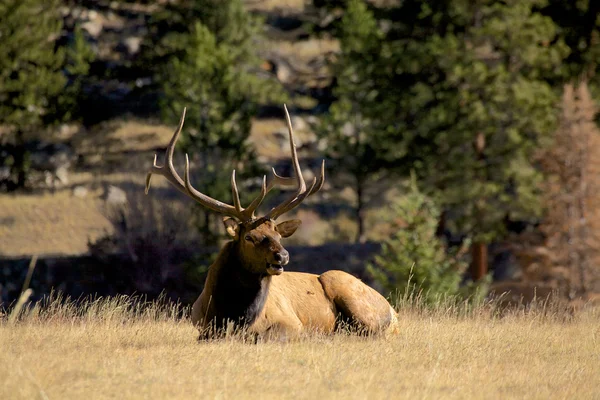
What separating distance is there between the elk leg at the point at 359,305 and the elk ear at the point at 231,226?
1.36m

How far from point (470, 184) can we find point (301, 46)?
34.4 m

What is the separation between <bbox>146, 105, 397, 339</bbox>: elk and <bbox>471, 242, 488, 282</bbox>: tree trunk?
2094 centimetres

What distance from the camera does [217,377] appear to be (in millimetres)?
7387

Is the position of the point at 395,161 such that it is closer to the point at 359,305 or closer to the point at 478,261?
the point at 478,261

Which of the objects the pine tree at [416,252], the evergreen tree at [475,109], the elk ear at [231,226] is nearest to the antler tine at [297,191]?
the elk ear at [231,226]

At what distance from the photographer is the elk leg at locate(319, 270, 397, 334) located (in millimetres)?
10453

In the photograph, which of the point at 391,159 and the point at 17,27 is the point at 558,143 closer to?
the point at 391,159

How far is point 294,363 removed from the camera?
8.24 meters

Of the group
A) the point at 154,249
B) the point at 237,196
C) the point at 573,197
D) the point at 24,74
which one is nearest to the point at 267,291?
the point at 237,196

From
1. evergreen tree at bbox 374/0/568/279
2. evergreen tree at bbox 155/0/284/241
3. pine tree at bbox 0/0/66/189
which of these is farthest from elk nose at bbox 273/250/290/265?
pine tree at bbox 0/0/66/189

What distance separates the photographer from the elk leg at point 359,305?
10.5 meters

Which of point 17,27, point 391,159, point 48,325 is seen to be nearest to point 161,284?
point 391,159

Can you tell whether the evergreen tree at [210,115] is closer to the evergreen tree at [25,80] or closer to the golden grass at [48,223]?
the golden grass at [48,223]

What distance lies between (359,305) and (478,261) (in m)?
21.6
